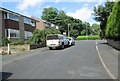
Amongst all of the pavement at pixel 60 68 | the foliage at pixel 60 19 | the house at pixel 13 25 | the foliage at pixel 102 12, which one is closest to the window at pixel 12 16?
the house at pixel 13 25

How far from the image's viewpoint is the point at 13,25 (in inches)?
2003

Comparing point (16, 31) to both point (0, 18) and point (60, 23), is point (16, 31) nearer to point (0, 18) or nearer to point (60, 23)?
point (0, 18)

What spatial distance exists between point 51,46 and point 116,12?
36.4ft

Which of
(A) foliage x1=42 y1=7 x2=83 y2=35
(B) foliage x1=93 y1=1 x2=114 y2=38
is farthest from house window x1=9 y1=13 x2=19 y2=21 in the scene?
(A) foliage x1=42 y1=7 x2=83 y2=35

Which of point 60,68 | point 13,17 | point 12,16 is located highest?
point 12,16

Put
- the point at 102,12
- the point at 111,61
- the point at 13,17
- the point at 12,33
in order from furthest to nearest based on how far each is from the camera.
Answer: the point at 13,17 < the point at 12,33 < the point at 102,12 < the point at 111,61

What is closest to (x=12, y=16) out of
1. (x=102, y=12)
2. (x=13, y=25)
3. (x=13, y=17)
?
(x=13, y=17)

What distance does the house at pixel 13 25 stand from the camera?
46769 mm

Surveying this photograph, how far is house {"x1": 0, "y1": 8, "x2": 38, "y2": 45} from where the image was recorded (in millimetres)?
46769

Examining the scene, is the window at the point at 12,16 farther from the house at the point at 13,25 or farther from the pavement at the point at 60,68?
the pavement at the point at 60,68

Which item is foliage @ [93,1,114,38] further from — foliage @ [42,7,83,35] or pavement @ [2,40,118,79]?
foliage @ [42,7,83,35]

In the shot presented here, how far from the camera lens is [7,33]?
48562 mm

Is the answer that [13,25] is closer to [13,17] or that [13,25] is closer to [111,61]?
[13,17]

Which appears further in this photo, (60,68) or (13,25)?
(13,25)
